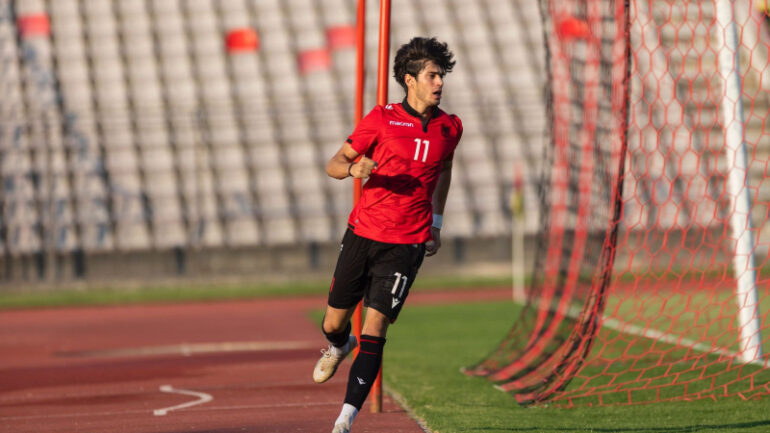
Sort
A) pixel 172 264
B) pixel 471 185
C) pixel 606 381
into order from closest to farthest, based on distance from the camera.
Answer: pixel 606 381 → pixel 172 264 → pixel 471 185

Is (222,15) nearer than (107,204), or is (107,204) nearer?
(107,204)

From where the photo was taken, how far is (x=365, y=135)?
18.6ft

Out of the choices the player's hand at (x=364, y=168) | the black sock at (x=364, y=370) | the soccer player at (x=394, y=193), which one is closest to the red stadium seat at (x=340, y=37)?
the soccer player at (x=394, y=193)

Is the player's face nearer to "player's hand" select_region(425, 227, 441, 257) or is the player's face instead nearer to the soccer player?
the soccer player

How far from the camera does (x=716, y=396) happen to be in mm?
7312

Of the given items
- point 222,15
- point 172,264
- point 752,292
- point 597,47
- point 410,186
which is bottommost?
point 172,264

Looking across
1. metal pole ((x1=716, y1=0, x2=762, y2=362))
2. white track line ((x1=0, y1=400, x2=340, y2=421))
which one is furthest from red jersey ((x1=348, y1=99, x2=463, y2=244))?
metal pole ((x1=716, y1=0, x2=762, y2=362))

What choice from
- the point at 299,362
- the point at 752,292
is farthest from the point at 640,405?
the point at 299,362

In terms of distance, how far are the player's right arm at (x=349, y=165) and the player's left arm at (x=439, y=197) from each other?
0.55 meters

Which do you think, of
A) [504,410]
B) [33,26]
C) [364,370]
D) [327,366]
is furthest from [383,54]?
[33,26]

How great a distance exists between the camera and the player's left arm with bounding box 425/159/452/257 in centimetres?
601

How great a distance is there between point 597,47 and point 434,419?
5.11 metres

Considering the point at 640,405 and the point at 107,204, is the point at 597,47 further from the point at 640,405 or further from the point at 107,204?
the point at 107,204

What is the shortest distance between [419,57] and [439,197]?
32.5 inches
